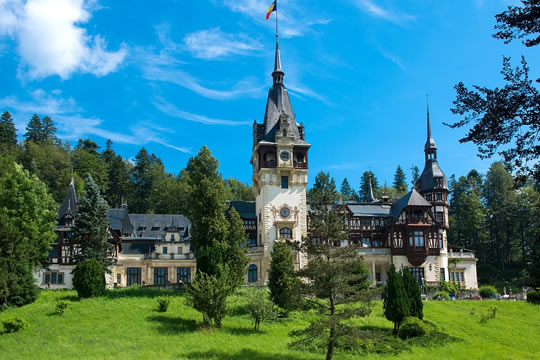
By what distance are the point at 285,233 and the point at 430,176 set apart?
2432 centimetres

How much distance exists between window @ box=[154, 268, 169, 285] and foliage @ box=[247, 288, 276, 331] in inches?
1061

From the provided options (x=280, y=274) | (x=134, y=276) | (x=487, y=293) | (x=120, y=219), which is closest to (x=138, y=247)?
(x=134, y=276)

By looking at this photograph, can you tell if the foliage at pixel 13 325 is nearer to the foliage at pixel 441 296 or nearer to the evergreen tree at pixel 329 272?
the evergreen tree at pixel 329 272

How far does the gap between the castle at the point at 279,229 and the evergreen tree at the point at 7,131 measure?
153 ft

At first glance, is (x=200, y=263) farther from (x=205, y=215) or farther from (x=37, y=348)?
(x=37, y=348)

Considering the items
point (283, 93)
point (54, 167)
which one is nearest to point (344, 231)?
point (283, 93)

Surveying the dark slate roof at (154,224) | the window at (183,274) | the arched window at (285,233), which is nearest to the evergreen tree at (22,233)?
the window at (183,274)

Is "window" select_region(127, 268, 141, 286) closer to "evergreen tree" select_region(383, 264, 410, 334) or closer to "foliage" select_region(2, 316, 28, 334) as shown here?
"foliage" select_region(2, 316, 28, 334)

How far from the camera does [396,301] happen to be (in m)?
41.4

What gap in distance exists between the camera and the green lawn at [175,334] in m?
32.7

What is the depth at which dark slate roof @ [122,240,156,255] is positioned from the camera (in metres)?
66.1

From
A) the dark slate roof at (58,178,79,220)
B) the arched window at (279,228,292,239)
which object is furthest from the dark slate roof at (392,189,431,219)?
the dark slate roof at (58,178,79,220)

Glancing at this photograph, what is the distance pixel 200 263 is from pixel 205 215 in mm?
5985

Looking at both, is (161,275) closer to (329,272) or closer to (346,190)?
(329,272)
